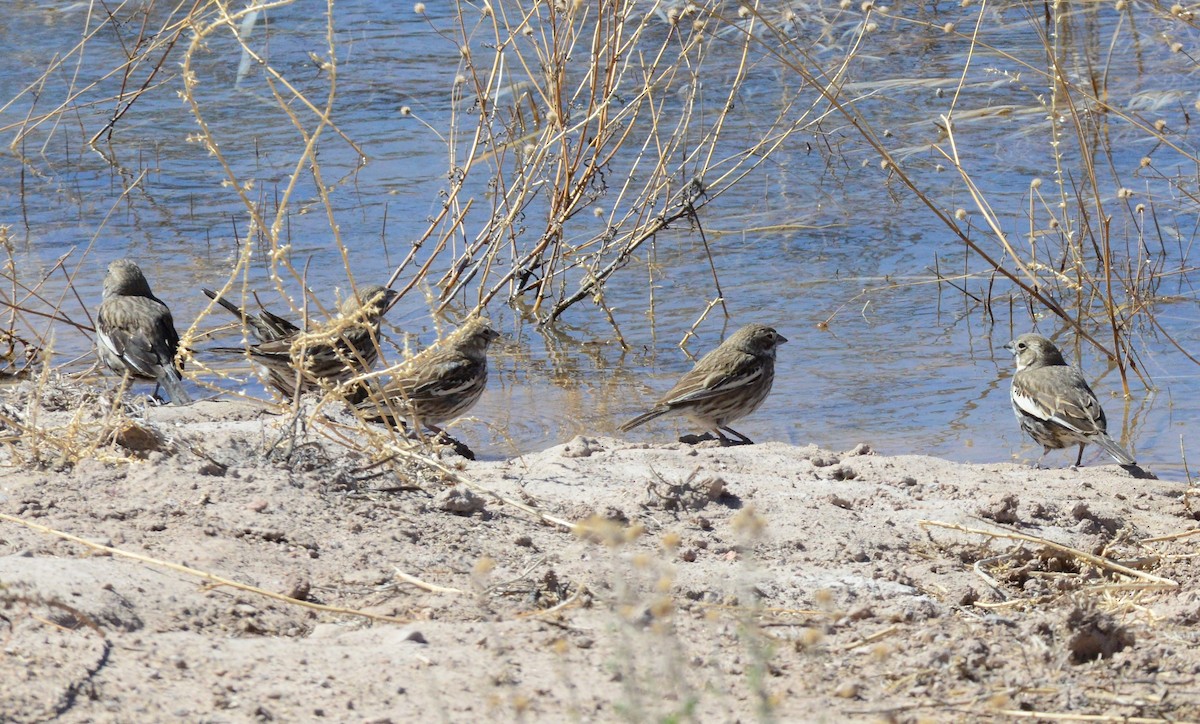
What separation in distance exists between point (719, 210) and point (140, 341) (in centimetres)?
589

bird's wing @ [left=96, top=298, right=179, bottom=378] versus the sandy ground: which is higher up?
the sandy ground

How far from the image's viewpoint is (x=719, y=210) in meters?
13.4

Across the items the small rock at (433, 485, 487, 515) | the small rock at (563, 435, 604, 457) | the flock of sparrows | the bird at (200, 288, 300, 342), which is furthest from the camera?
the bird at (200, 288, 300, 342)

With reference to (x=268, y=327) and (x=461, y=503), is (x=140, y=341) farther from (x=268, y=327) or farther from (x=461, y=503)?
(x=461, y=503)

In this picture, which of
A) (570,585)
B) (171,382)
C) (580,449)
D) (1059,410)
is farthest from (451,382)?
(570,585)

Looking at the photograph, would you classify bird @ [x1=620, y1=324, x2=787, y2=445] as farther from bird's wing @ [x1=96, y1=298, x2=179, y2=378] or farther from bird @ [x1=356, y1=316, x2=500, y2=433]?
bird's wing @ [x1=96, y1=298, x2=179, y2=378]

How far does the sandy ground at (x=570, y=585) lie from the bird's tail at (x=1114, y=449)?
0.57 meters

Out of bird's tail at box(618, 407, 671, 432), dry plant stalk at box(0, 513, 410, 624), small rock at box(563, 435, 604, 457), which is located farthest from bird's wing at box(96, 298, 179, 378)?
dry plant stalk at box(0, 513, 410, 624)

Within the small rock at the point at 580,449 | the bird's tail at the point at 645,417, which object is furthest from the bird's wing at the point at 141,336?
the small rock at the point at 580,449

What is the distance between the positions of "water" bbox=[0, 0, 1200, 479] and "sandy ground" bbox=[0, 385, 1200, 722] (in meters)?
0.81

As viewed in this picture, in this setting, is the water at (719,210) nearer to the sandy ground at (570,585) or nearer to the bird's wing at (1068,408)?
the bird's wing at (1068,408)

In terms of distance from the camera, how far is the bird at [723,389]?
868 cm

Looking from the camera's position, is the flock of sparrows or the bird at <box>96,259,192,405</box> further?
the bird at <box>96,259,192,405</box>

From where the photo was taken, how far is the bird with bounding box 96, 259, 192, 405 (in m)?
8.91
